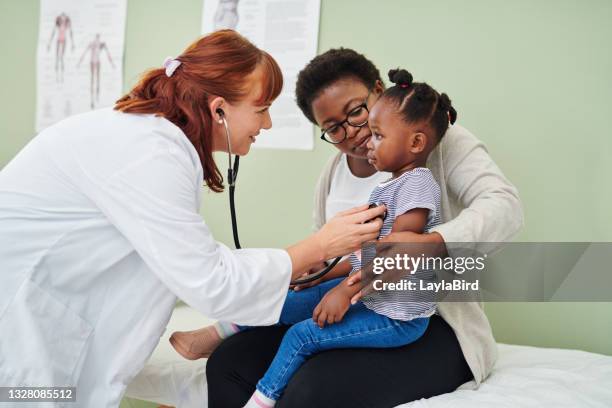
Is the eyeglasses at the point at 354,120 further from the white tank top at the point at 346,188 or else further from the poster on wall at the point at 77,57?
the poster on wall at the point at 77,57

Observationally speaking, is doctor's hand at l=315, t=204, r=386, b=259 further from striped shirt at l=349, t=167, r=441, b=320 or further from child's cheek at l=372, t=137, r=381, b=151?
child's cheek at l=372, t=137, r=381, b=151

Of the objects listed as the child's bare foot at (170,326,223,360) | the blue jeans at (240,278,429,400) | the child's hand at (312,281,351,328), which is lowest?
the child's bare foot at (170,326,223,360)

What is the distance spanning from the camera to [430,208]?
1171 mm

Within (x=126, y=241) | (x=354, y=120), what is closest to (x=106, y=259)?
(x=126, y=241)

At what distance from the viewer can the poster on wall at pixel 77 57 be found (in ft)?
8.33

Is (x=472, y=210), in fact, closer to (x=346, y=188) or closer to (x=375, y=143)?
(x=375, y=143)

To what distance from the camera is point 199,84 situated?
3.85 feet

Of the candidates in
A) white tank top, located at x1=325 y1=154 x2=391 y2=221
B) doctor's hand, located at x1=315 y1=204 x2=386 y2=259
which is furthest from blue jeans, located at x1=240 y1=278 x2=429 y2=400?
white tank top, located at x1=325 y1=154 x2=391 y2=221

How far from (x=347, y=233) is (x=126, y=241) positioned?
0.44 m

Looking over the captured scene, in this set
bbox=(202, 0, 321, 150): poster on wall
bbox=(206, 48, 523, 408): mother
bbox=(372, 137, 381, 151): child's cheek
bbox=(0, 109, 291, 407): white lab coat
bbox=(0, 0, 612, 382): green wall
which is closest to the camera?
bbox=(0, 109, 291, 407): white lab coat

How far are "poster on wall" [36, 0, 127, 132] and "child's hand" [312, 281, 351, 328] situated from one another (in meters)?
1.75

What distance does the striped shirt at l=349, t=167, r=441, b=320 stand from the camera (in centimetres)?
117

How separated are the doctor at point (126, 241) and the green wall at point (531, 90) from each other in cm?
76

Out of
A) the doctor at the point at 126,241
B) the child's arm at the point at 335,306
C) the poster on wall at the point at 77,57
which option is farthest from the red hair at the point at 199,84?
the poster on wall at the point at 77,57
